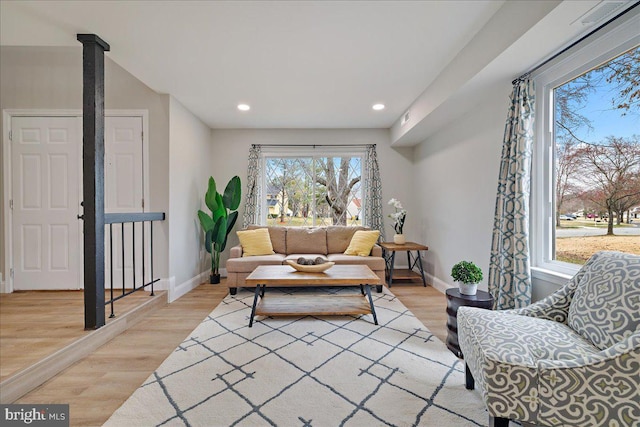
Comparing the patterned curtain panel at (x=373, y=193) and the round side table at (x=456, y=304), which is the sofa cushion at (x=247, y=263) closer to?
the patterned curtain panel at (x=373, y=193)

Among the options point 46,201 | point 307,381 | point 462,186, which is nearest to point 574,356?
point 307,381

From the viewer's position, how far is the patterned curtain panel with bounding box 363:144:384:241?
185 inches

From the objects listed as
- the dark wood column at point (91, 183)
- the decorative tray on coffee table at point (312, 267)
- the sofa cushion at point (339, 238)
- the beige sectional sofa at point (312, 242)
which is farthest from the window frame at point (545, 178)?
the dark wood column at point (91, 183)

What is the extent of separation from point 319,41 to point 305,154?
2.69 m

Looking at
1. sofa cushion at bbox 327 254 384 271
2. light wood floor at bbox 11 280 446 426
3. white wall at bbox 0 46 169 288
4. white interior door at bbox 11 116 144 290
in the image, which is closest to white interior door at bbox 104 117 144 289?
white interior door at bbox 11 116 144 290

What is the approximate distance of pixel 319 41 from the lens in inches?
88.3

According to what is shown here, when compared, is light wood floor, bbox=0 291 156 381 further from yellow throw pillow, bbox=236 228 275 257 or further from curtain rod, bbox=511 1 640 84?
curtain rod, bbox=511 1 640 84

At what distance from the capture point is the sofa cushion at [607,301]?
118 cm

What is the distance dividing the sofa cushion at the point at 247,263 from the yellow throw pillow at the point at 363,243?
42.1 inches

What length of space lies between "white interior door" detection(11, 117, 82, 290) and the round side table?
13.6 feet

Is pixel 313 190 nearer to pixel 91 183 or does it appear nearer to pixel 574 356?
pixel 91 183

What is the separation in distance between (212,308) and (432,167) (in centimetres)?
356

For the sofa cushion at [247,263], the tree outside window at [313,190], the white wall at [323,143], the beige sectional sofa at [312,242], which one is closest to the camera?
the sofa cushion at [247,263]

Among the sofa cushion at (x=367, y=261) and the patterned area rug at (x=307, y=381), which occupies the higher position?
the sofa cushion at (x=367, y=261)
